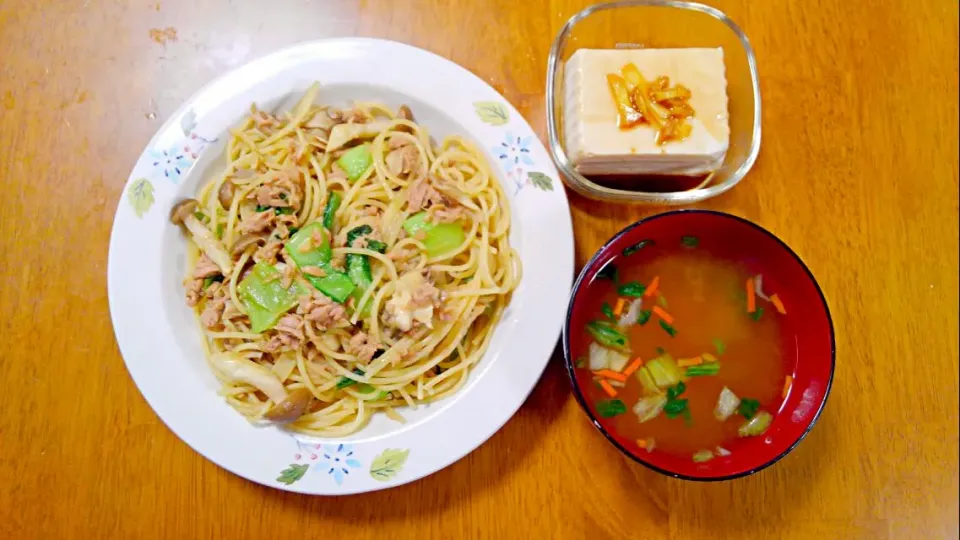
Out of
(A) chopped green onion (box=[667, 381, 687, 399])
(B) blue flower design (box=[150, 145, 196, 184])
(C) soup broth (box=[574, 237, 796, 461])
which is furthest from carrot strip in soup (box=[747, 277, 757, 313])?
(B) blue flower design (box=[150, 145, 196, 184])

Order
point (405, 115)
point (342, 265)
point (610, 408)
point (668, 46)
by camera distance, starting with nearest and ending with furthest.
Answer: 1. point (610, 408)
2. point (342, 265)
3. point (405, 115)
4. point (668, 46)

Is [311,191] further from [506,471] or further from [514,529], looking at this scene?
[514,529]

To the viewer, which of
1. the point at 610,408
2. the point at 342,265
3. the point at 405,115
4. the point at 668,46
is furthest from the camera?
the point at 668,46

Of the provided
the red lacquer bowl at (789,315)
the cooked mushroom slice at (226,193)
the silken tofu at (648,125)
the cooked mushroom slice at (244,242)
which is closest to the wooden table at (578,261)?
the silken tofu at (648,125)

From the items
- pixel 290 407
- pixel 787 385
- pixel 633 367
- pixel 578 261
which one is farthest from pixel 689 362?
pixel 290 407

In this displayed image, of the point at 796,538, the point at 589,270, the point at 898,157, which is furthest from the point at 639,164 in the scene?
the point at 796,538

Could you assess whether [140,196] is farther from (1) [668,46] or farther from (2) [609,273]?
(1) [668,46]
